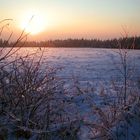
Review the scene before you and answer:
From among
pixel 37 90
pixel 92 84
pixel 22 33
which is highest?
pixel 22 33

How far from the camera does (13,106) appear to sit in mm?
4973

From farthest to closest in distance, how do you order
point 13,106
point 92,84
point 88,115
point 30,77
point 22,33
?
1. point 92,84
2. point 88,115
3. point 30,77
4. point 13,106
5. point 22,33

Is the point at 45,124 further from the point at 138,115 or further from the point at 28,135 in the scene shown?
the point at 138,115

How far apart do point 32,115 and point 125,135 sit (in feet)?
4.48

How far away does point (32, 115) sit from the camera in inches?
200

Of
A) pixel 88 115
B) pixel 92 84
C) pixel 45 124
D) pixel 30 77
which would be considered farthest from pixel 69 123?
pixel 92 84

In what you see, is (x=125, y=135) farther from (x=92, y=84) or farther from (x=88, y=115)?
(x=92, y=84)

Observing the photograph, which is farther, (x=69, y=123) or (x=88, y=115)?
(x=88, y=115)

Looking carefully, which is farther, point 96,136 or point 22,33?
point 96,136

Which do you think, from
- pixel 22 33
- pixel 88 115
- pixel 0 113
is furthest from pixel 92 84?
pixel 22 33

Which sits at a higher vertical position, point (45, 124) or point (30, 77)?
point (30, 77)

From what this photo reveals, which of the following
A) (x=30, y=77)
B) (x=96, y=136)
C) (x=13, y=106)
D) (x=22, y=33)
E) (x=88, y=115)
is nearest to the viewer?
(x=22, y=33)

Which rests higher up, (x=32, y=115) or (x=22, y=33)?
(x=22, y=33)

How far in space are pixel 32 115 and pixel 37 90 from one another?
47cm
